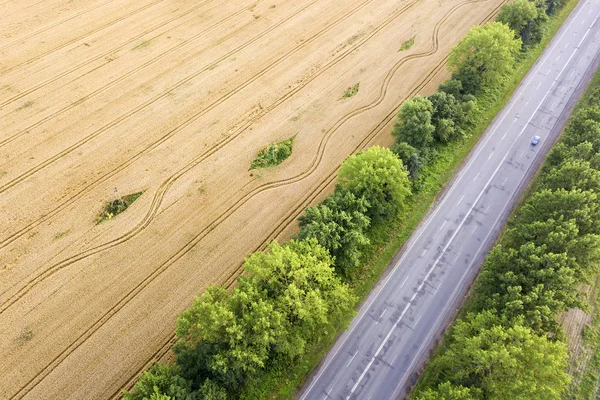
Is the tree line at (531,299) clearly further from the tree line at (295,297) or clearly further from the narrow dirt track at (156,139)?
the narrow dirt track at (156,139)

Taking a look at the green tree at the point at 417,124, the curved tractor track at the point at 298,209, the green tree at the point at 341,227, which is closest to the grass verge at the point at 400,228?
the green tree at the point at 341,227

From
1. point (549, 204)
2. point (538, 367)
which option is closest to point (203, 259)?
point (538, 367)

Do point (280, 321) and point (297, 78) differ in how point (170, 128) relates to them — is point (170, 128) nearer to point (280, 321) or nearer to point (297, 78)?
point (297, 78)

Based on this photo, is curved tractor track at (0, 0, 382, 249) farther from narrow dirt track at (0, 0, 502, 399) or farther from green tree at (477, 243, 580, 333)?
green tree at (477, 243, 580, 333)

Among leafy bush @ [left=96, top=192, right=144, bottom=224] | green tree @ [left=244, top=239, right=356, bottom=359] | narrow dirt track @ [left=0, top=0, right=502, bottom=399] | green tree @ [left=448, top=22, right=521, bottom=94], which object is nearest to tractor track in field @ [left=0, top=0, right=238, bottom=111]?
narrow dirt track @ [left=0, top=0, right=502, bottom=399]

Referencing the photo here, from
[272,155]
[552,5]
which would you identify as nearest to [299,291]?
[272,155]
